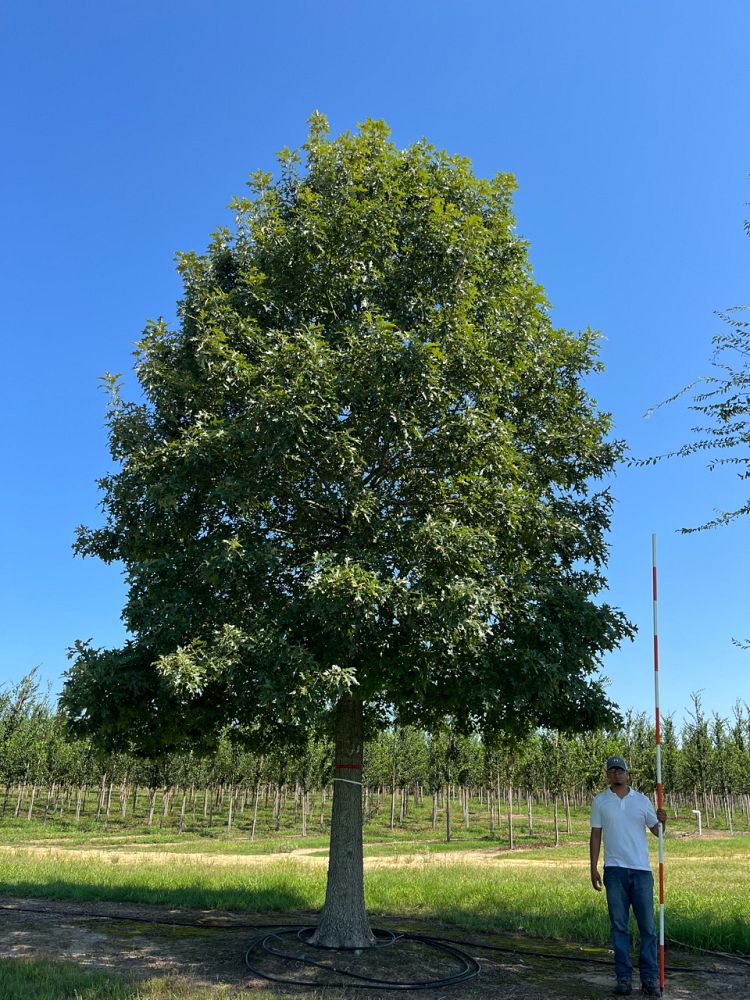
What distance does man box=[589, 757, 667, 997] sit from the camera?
8359 millimetres

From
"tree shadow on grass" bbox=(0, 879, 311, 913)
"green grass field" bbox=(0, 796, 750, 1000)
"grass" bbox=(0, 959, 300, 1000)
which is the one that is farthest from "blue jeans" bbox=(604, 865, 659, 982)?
"tree shadow on grass" bbox=(0, 879, 311, 913)

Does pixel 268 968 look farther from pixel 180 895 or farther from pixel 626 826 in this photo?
pixel 180 895

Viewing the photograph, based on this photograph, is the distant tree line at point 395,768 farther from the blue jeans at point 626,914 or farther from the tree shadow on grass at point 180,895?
the blue jeans at point 626,914

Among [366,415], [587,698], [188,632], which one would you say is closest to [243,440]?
[366,415]

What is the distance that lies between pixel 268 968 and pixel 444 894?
6443 millimetres

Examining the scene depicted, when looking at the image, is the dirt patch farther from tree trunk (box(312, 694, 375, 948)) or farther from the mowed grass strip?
the mowed grass strip

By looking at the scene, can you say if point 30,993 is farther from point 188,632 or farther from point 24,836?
point 24,836

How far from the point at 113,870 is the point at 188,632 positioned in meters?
14.0

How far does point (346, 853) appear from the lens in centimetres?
1127

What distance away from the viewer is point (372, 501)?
1037 centimetres

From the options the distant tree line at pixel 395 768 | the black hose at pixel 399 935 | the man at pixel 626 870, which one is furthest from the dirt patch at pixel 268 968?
the distant tree line at pixel 395 768

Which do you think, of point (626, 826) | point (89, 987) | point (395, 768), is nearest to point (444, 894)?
point (626, 826)

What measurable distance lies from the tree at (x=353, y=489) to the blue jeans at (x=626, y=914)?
243 cm

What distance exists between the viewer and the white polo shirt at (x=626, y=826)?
8.66 meters
